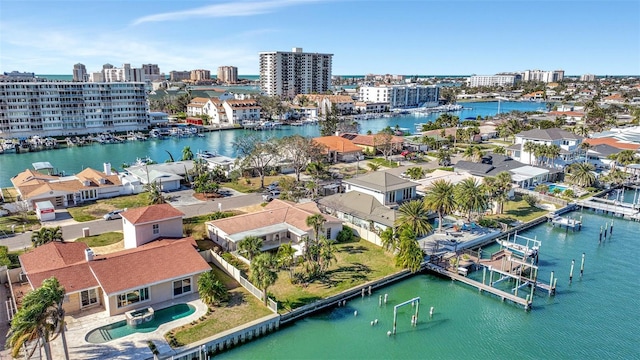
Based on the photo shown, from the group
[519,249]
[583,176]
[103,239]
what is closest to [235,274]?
[103,239]

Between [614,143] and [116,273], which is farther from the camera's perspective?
[614,143]

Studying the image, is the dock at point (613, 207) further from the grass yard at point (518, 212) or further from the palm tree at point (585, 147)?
the palm tree at point (585, 147)

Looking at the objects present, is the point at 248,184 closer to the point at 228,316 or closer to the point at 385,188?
the point at 385,188

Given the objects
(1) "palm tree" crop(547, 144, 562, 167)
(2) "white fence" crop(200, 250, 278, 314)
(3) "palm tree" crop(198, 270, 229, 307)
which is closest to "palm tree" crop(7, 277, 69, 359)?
(3) "palm tree" crop(198, 270, 229, 307)

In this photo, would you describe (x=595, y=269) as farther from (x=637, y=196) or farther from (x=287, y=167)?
(x=287, y=167)

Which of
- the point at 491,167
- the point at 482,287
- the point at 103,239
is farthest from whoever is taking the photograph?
the point at 491,167

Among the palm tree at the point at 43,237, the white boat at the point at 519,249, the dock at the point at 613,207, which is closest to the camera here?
the palm tree at the point at 43,237

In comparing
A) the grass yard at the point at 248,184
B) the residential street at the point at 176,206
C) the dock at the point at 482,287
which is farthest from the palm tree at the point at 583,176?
the residential street at the point at 176,206
